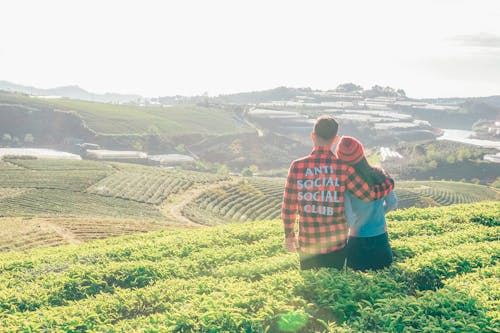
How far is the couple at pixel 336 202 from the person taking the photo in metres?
8.20

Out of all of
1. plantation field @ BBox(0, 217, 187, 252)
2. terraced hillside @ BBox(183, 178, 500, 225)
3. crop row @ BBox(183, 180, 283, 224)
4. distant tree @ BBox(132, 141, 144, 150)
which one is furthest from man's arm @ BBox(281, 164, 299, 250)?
distant tree @ BBox(132, 141, 144, 150)

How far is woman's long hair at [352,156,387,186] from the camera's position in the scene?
8.20 m

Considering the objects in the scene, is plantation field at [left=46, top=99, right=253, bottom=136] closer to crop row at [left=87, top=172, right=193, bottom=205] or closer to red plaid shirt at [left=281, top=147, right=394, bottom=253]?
crop row at [left=87, top=172, right=193, bottom=205]

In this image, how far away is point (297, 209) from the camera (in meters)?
8.65

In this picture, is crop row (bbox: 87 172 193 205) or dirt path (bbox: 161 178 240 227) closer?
dirt path (bbox: 161 178 240 227)

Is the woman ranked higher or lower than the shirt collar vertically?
lower

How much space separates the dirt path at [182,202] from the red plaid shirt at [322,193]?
42515 millimetres

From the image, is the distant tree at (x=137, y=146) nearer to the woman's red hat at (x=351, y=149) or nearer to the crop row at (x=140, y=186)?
the crop row at (x=140, y=186)

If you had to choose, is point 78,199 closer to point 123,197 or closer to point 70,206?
point 70,206

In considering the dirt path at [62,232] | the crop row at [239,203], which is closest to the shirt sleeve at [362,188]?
the dirt path at [62,232]

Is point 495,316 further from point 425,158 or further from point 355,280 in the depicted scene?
point 425,158

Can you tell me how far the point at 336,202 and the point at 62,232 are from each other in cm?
3453

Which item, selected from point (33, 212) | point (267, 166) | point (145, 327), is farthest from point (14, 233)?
point (267, 166)

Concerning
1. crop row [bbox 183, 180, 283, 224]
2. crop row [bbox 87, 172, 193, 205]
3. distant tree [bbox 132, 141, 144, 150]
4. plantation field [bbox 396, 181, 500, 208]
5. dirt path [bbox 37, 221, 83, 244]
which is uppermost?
dirt path [bbox 37, 221, 83, 244]
